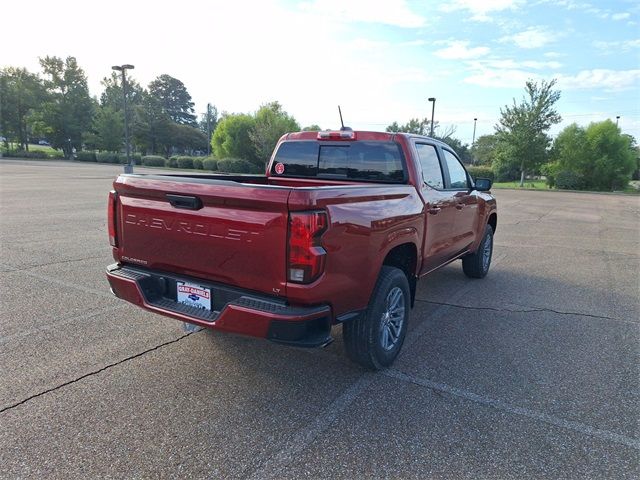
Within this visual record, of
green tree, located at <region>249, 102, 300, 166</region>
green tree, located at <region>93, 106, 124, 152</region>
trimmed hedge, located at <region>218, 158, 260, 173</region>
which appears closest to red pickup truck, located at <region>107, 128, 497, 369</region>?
green tree, located at <region>249, 102, 300, 166</region>

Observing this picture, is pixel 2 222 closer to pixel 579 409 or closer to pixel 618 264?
pixel 579 409

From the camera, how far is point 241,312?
8.82ft

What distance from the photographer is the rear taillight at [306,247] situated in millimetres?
2549

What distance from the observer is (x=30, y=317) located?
4.28 m

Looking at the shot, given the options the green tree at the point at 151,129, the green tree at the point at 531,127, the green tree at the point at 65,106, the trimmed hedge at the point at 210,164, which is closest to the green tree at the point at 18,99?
the green tree at the point at 65,106

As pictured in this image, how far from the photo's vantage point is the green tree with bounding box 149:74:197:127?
108m

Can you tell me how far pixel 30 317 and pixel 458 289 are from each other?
5046 mm

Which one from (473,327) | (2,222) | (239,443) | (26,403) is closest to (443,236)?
(473,327)

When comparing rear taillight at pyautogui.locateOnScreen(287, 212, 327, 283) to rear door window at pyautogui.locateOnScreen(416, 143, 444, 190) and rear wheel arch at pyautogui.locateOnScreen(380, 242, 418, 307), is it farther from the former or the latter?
rear door window at pyautogui.locateOnScreen(416, 143, 444, 190)

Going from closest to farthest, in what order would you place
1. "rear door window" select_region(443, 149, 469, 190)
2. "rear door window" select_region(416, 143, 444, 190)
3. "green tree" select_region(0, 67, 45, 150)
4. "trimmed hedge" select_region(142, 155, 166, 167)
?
"rear door window" select_region(416, 143, 444, 190), "rear door window" select_region(443, 149, 469, 190), "trimmed hedge" select_region(142, 155, 166, 167), "green tree" select_region(0, 67, 45, 150)

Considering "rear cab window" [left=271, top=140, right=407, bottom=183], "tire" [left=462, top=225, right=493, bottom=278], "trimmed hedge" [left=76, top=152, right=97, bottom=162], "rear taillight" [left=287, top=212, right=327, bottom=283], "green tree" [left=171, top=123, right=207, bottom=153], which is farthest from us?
"green tree" [left=171, top=123, right=207, bottom=153]

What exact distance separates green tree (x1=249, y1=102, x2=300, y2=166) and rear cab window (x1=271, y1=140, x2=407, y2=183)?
30763 mm

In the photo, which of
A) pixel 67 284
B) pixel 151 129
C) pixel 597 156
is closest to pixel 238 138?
pixel 597 156

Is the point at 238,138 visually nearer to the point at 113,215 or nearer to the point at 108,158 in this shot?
the point at 108,158
